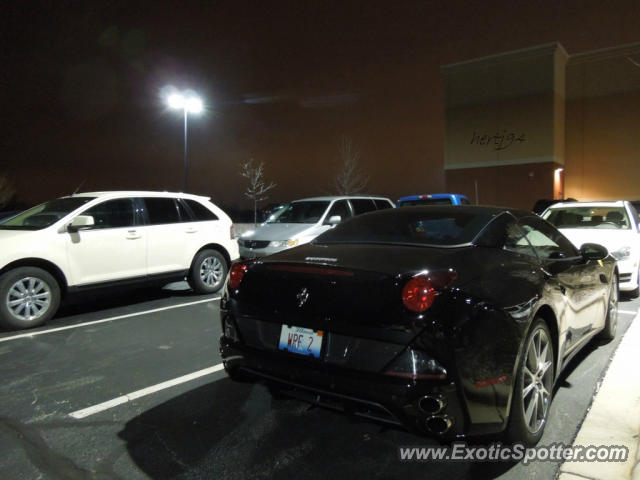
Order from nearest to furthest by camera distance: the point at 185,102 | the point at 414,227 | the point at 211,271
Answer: the point at 414,227
the point at 211,271
the point at 185,102

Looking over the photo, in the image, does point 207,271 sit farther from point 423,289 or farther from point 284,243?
point 423,289

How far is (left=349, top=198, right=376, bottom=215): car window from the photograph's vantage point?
1058cm

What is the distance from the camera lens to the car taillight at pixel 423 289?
2.37 meters

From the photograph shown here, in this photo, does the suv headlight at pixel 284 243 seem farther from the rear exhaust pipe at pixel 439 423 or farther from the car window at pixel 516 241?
the rear exhaust pipe at pixel 439 423

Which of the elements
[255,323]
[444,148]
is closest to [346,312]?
[255,323]

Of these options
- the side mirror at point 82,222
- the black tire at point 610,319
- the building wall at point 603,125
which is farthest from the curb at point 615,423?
the building wall at point 603,125

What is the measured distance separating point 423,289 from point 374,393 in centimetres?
58

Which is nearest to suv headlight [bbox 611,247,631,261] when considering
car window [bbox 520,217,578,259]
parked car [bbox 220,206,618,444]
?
car window [bbox 520,217,578,259]

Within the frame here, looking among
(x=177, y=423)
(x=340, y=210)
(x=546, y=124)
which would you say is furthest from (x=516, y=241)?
(x=546, y=124)

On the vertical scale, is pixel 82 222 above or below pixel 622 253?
above

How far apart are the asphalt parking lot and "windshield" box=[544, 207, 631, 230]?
353cm

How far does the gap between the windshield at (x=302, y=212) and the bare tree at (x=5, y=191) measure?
55.0m

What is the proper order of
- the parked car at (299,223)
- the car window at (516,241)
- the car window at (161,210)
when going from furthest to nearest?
the parked car at (299,223), the car window at (161,210), the car window at (516,241)

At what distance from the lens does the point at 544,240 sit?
13.8ft
